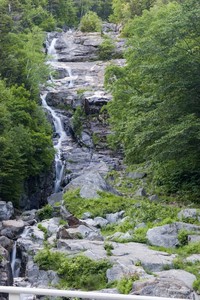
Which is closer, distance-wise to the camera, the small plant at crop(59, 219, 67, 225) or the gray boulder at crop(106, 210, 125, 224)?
the gray boulder at crop(106, 210, 125, 224)

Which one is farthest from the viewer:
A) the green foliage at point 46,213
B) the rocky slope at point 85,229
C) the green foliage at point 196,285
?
the green foliage at point 46,213

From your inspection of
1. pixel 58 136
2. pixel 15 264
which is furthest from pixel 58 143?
pixel 15 264

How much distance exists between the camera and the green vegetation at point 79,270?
9.49m

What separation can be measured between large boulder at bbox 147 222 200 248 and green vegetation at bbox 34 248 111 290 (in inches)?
86.8

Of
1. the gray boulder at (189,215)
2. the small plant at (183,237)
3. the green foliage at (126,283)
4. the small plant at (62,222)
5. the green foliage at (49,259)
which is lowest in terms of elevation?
the small plant at (62,222)

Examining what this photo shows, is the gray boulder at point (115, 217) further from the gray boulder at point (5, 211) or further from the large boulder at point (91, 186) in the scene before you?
the gray boulder at point (5, 211)

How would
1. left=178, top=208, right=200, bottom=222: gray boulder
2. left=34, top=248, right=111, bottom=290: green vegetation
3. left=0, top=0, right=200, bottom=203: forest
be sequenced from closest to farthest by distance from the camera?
1. left=34, top=248, right=111, bottom=290: green vegetation
2. left=178, top=208, right=200, bottom=222: gray boulder
3. left=0, top=0, right=200, bottom=203: forest

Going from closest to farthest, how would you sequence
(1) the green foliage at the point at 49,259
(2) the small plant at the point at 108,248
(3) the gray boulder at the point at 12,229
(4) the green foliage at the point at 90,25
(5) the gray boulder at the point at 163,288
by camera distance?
(5) the gray boulder at the point at 163,288
(1) the green foliage at the point at 49,259
(2) the small plant at the point at 108,248
(3) the gray boulder at the point at 12,229
(4) the green foliage at the point at 90,25

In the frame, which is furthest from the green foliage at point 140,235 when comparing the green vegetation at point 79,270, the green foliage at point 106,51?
the green foliage at point 106,51

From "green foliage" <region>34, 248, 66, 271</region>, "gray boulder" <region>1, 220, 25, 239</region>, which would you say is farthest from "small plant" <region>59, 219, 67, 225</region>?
"green foliage" <region>34, 248, 66, 271</region>

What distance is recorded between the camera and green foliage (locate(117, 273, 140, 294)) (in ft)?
27.8

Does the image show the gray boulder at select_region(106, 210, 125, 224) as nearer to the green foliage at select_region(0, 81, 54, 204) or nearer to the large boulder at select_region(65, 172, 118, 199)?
the large boulder at select_region(65, 172, 118, 199)

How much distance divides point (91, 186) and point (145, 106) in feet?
13.0

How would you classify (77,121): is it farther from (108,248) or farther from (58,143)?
(108,248)
